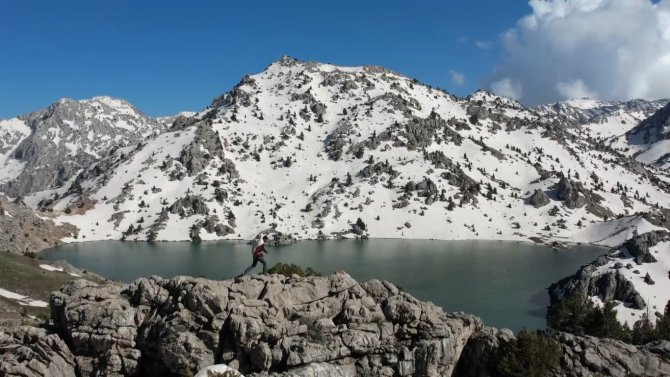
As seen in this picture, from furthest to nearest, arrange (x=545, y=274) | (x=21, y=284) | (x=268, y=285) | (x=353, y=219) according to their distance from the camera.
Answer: (x=353, y=219) < (x=545, y=274) < (x=21, y=284) < (x=268, y=285)

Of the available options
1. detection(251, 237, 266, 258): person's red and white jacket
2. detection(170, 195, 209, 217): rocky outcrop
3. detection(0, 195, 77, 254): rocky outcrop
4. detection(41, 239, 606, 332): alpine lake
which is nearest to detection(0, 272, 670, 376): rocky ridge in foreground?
detection(251, 237, 266, 258): person's red and white jacket

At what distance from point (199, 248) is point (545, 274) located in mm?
100113

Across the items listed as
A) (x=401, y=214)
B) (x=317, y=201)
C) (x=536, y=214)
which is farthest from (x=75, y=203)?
(x=536, y=214)

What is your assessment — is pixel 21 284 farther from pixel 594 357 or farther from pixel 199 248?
pixel 199 248

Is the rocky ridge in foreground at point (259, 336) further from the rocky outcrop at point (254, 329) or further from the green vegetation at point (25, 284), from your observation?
the green vegetation at point (25, 284)

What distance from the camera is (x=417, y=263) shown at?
12800 centimetres

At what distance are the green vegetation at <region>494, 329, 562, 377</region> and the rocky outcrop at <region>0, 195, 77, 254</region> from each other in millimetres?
124124

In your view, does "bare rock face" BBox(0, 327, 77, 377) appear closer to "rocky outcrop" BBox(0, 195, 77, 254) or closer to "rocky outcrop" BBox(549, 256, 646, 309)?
"rocky outcrop" BBox(549, 256, 646, 309)

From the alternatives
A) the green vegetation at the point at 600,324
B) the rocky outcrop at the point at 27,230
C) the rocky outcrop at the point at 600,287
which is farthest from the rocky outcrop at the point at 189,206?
the green vegetation at the point at 600,324

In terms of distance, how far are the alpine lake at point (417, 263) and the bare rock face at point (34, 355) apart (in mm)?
61400

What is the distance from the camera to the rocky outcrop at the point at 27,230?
13062cm

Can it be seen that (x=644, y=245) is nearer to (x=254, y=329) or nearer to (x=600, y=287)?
(x=600, y=287)

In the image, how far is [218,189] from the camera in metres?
198

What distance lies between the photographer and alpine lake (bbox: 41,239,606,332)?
90.2 m
